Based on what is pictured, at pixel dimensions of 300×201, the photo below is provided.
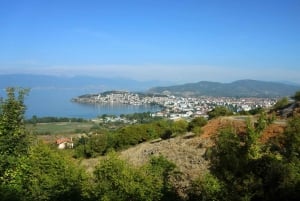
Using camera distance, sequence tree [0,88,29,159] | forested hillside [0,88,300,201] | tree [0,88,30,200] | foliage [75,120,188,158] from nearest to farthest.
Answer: forested hillside [0,88,300,201] → tree [0,88,30,200] → tree [0,88,29,159] → foliage [75,120,188,158]

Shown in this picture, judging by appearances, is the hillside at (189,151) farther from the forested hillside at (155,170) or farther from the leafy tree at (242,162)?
the leafy tree at (242,162)

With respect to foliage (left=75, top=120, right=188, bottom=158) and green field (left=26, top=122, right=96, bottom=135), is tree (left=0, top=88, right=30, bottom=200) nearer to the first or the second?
foliage (left=75, top=120, right=188, bottom=158)

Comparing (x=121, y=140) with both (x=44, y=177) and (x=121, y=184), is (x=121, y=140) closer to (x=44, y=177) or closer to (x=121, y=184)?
(x=44, y=177)

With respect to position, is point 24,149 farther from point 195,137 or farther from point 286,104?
point 286,104

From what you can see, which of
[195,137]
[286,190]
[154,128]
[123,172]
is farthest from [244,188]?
[154,128]

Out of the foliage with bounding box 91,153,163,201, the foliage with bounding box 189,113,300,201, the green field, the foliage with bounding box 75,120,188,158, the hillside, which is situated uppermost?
the foliage with bounding box 189,113,300,201

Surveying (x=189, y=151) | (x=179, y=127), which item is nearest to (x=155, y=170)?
(x=189, y=151)

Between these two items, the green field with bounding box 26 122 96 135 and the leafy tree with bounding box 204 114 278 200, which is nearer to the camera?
the leafy tree with bounding box 204 114 278 200

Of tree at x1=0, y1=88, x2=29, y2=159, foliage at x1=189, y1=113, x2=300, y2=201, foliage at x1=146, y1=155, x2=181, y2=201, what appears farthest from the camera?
foliage at x1=146, y1=155, x2=181, y2=201

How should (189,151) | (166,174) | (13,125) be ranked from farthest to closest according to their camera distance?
(189,151) → (166,174) → (13,125)

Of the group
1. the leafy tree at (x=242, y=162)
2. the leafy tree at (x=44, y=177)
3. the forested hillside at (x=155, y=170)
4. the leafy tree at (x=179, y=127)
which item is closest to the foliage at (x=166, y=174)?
the forested hillside at (x=155, y=170)

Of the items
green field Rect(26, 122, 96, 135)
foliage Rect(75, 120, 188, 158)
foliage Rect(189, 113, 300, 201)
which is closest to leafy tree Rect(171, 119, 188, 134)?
foliage Rect(75, 120, 188, 158)
